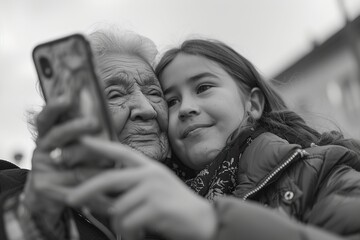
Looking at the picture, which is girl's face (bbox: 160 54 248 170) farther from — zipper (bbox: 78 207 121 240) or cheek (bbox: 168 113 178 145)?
zipper (bbox: 78 207 121 240)

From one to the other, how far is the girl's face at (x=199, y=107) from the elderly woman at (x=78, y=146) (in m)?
0.09

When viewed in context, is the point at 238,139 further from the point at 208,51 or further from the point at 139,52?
the point at 139,52

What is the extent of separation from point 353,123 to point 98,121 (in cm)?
2289

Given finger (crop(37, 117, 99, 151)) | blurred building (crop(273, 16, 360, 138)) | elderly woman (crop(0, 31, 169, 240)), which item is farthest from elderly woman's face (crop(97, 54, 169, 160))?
blurred building (crop(273, 16, 360, 138))

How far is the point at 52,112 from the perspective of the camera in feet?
3.93

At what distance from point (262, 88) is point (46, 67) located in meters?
1.77

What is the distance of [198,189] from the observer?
2252 mm

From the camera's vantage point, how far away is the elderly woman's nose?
2.54m

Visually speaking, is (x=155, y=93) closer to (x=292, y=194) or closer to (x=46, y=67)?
(x=292, y=194)

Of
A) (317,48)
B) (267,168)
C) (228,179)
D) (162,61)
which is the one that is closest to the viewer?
(267,168)

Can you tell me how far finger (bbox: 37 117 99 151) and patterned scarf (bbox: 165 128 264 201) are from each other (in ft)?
3.48

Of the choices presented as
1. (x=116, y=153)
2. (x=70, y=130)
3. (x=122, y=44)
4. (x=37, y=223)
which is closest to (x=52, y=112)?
(x=70, y=130)

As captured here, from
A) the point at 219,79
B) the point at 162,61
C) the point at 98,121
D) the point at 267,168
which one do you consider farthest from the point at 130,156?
the point at 162,61

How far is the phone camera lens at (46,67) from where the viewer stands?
129 centimetres
